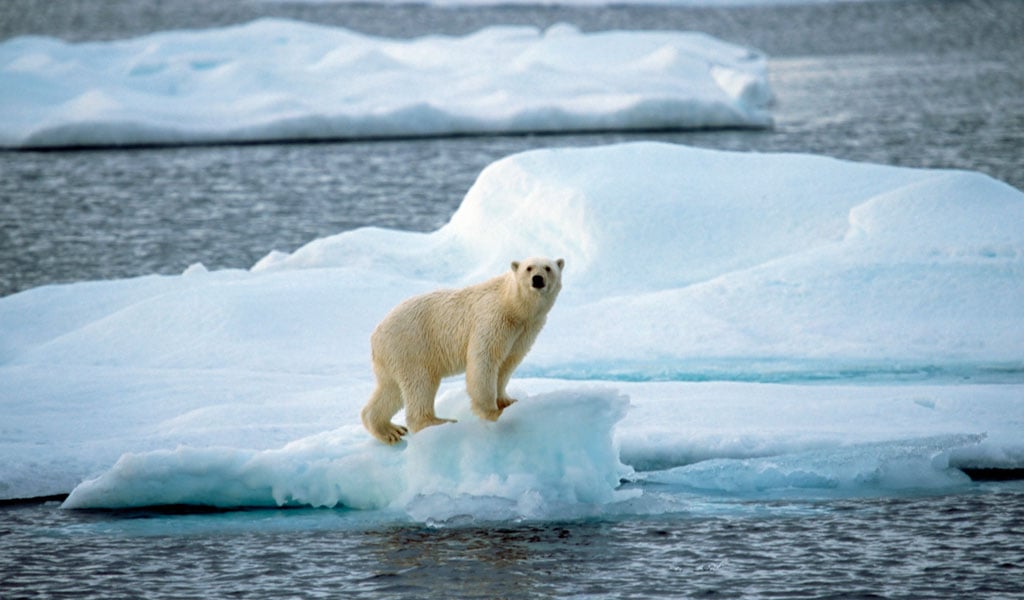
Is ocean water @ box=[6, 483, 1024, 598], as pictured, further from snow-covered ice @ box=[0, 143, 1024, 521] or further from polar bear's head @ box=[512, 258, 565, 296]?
polar bear's head @ box=[512, 258, 565, 296]

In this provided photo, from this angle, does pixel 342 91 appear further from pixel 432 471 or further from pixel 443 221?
pixel 432 471

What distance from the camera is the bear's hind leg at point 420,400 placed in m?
6.82

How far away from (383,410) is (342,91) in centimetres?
1735

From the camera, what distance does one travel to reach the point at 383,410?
6.99 metres

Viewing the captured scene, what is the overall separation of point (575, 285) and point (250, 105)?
45.0 ft

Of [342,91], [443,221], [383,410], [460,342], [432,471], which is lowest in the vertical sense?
[432,471]

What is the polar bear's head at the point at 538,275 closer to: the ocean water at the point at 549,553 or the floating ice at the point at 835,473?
the ocean water at the point at 549,553

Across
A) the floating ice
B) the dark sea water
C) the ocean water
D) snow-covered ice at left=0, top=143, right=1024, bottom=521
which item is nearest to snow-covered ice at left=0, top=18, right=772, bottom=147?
the dark sea water

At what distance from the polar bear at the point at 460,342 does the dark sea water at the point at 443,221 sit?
22.8 inches

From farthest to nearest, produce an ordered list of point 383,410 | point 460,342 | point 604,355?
1. point 604,355
2. point 383,410
3. point 460,342

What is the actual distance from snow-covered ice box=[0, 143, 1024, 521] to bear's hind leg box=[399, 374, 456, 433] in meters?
0.15

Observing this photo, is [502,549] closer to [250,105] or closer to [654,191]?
[654,191]

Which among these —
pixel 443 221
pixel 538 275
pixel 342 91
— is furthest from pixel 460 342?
pixel 342 91

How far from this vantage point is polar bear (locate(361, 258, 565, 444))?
6586 millimetres
